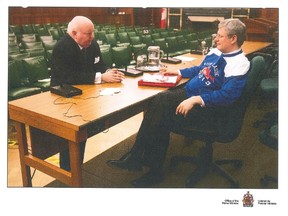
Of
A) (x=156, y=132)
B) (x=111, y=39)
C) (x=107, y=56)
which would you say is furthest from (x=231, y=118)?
(x=111, y=39)

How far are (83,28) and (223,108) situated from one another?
106cm

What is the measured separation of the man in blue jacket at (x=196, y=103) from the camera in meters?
1.94

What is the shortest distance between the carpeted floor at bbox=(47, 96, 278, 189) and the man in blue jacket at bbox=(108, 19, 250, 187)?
187 millimetres

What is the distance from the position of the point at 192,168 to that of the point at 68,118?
1184mm

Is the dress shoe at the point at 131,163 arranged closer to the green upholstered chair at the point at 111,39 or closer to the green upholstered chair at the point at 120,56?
the green upholstered chair at the point at 120,56

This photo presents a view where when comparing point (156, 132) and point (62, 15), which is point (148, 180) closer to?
point (156, 132)

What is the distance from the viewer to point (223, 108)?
6.65 ft

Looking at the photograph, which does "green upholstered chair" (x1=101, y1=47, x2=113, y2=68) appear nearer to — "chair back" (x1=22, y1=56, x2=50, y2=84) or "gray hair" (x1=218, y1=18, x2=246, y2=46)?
"chair back" (x1=22, y1=56, x2=50, y2=84)

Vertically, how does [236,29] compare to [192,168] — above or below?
above

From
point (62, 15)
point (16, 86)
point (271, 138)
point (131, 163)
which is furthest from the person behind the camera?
point (62, 15)

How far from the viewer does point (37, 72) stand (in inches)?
134

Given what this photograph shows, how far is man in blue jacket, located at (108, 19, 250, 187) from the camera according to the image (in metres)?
1.94

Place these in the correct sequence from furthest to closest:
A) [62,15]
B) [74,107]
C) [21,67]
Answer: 1. [62,15]
2. [21,67]
3. [74,107]

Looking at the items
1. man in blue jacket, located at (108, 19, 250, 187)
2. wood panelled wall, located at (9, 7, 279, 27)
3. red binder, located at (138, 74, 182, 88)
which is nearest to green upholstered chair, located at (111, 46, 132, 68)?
red binder, located at (138, 74, 182, 88)
